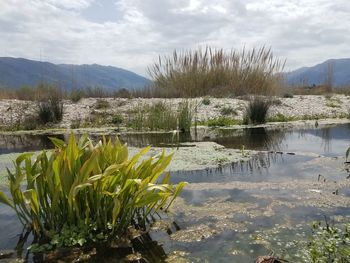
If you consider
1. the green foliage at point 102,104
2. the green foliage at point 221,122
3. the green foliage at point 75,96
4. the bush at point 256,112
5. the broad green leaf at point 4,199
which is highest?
the green foliage at point 75,96

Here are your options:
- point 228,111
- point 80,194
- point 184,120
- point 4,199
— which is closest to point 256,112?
point 228,111

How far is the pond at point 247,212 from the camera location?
2.75 metres

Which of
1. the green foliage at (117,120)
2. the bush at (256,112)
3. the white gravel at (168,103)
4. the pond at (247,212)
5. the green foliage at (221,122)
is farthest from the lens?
the white gravel at (168,103)

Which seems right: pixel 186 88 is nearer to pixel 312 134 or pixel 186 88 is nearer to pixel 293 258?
pixel 312 134

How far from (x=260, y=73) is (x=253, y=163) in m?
11.0

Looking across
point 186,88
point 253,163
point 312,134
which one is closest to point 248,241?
point 253,163

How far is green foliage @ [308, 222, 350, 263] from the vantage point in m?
2.45

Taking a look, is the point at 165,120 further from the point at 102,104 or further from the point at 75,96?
the point at 75,96

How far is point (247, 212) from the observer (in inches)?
139

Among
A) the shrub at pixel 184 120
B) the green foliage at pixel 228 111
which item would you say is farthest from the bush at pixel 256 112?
the shrub at pixel 184 120

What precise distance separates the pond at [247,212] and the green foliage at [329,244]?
3.5 inches

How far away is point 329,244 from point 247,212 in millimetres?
982

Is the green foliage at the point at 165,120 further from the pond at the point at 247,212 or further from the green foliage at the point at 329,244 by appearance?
the green foliage at the point at 329,244

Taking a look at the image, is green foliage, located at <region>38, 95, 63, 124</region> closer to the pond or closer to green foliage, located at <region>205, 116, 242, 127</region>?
green foliage, located at <region>205, 116, 242, 127</region>
